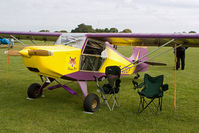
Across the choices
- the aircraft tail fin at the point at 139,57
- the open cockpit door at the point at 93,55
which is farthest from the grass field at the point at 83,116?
the aircraft tail fin at the point at 139,57

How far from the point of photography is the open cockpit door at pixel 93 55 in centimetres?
618

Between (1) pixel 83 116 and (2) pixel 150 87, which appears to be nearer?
(1) pixel 83 116

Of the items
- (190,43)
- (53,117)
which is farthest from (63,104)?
(190,43)

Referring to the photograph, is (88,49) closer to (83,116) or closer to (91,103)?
(91,103)

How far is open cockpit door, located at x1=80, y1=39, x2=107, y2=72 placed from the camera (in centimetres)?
618

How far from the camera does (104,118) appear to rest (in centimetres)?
489

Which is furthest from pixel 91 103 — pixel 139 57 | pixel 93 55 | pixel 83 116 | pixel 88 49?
pixel 139 57

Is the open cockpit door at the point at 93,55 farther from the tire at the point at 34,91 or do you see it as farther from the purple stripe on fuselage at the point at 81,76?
the tire at the point at 34,91

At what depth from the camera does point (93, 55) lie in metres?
6.38

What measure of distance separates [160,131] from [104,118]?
55.2 inches

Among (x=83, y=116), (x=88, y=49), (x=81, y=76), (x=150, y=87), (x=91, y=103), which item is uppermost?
(x=88, y=49)

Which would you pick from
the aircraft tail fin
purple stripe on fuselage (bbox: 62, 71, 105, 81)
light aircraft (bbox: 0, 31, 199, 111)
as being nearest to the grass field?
light aircraft (bbox: 0, 31, 199, 111)

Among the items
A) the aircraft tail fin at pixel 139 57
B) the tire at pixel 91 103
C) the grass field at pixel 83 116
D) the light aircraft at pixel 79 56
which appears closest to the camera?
the grass field at pixel 83 116

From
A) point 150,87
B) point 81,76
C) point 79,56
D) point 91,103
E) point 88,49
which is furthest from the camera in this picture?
point 88,49
